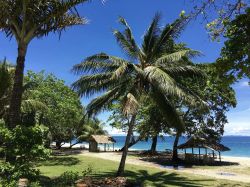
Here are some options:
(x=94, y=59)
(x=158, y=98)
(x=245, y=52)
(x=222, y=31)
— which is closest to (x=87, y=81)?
(x=94, y=59)

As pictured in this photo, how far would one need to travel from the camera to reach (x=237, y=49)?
5.65 metres

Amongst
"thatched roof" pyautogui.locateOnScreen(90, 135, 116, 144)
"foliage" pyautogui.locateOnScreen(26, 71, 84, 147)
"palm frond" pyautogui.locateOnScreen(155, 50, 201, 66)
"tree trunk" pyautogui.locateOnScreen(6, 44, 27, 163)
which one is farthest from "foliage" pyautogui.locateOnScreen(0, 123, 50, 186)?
"thatched roof" pyautogui.locateOnScreen(90, 135, 116, 144)

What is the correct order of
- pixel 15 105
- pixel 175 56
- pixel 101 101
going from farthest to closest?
pixel 101 101, pixel 175 56, pixel 15 105

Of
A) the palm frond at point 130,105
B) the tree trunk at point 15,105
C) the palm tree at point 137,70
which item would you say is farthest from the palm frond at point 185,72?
the tree trunk at point 15,105

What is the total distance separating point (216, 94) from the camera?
31.6m

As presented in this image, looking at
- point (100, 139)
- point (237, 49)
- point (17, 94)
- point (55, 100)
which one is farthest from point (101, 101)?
point (100, 139)

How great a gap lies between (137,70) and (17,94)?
23.8 ft

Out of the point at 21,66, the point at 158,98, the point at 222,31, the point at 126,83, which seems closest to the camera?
the point at 222,31

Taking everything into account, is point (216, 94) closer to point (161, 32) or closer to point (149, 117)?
point (149, 117)

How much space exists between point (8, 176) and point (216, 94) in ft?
79.8

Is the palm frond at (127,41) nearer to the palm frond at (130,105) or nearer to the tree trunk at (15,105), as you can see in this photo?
the palm frond at (130,105)

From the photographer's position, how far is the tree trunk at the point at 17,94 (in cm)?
1107

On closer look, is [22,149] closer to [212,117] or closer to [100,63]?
[100,63]

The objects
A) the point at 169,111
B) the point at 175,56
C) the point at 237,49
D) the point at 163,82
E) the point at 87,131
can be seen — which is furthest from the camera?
the point at 87,131
